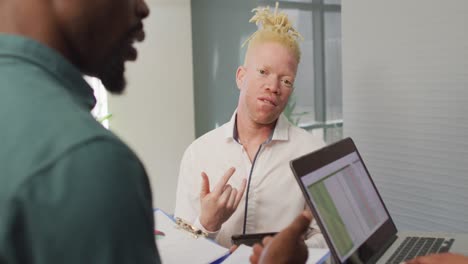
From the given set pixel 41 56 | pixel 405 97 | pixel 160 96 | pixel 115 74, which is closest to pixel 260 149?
pixel 405 97

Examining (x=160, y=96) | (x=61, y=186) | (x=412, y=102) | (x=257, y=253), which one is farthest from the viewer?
(x=160, y=96)

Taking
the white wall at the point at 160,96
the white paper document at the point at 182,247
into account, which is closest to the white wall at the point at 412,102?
the white paper document at the point at 182,247

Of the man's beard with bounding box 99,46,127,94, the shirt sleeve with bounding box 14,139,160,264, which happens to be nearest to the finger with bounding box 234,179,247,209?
the man's beard with bounding box 99,46,127,94

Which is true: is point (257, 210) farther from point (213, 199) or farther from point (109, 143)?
point (109, 143)

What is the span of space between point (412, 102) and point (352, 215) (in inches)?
34.9

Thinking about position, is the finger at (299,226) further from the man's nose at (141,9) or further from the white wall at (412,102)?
the white wall at (412,102)

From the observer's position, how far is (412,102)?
184 cm

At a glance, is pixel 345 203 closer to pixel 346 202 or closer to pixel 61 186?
pixel 346 202

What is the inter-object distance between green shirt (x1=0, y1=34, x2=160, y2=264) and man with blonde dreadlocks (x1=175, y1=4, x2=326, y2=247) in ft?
3.32

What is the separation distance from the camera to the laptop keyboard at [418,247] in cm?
119

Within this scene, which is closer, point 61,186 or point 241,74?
Result: point 61,186

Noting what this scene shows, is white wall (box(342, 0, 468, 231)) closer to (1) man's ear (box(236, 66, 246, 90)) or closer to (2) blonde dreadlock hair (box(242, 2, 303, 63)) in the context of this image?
(2) blonde dreadlock hair (box(242, 2, 303, 63))

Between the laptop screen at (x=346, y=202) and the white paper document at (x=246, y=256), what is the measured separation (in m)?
0.06

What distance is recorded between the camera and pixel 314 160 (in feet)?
3.50
